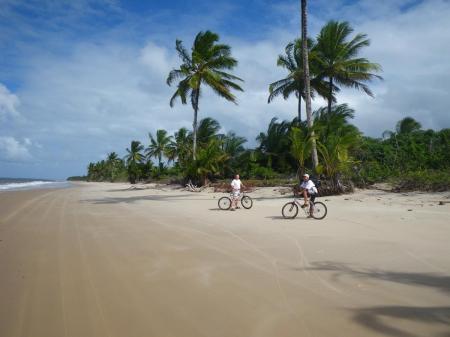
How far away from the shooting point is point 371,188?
18.2 m

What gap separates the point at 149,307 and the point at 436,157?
20630mm

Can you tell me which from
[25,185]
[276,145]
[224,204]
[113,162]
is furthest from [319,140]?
[113,162]

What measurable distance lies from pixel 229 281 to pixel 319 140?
15494 mm

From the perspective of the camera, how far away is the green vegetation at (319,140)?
692 inches

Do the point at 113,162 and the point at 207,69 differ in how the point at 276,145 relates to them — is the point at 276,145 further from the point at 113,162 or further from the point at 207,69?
the point at 113,162

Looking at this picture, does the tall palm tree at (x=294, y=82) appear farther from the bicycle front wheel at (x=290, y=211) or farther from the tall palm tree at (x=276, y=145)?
the bicycle front wheel at (x=290, y=211)

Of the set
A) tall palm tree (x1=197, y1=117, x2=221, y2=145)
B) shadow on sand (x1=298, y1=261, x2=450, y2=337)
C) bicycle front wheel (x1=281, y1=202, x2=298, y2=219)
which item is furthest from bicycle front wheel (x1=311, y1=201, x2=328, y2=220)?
tall palm tree (x1=197, y1=117, x2=221, y2=145)

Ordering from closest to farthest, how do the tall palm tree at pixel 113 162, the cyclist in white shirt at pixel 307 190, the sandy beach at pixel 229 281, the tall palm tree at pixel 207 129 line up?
the sandy beach at pixel 229 281, the cyclist in white shirt at pixel 307 190, the tall palm tree at pixel 207 129, the tall palm tree at pixel 113 162

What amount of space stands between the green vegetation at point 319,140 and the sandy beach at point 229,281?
8.43 metres

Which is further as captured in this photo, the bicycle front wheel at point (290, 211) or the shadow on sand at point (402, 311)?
the bicycle front wheel at point (290, 211)

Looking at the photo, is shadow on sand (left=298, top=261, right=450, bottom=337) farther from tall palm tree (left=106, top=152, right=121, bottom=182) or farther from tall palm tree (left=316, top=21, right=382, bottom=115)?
tall palm tree (left=106, top=152, right=121, bottom=182)

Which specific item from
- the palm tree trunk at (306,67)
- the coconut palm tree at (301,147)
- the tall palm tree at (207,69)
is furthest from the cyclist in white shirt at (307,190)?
the tall palm tree at (207,69)

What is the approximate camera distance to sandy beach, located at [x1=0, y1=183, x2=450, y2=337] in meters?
3.51

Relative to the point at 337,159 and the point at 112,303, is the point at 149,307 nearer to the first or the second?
the point at 112,303
